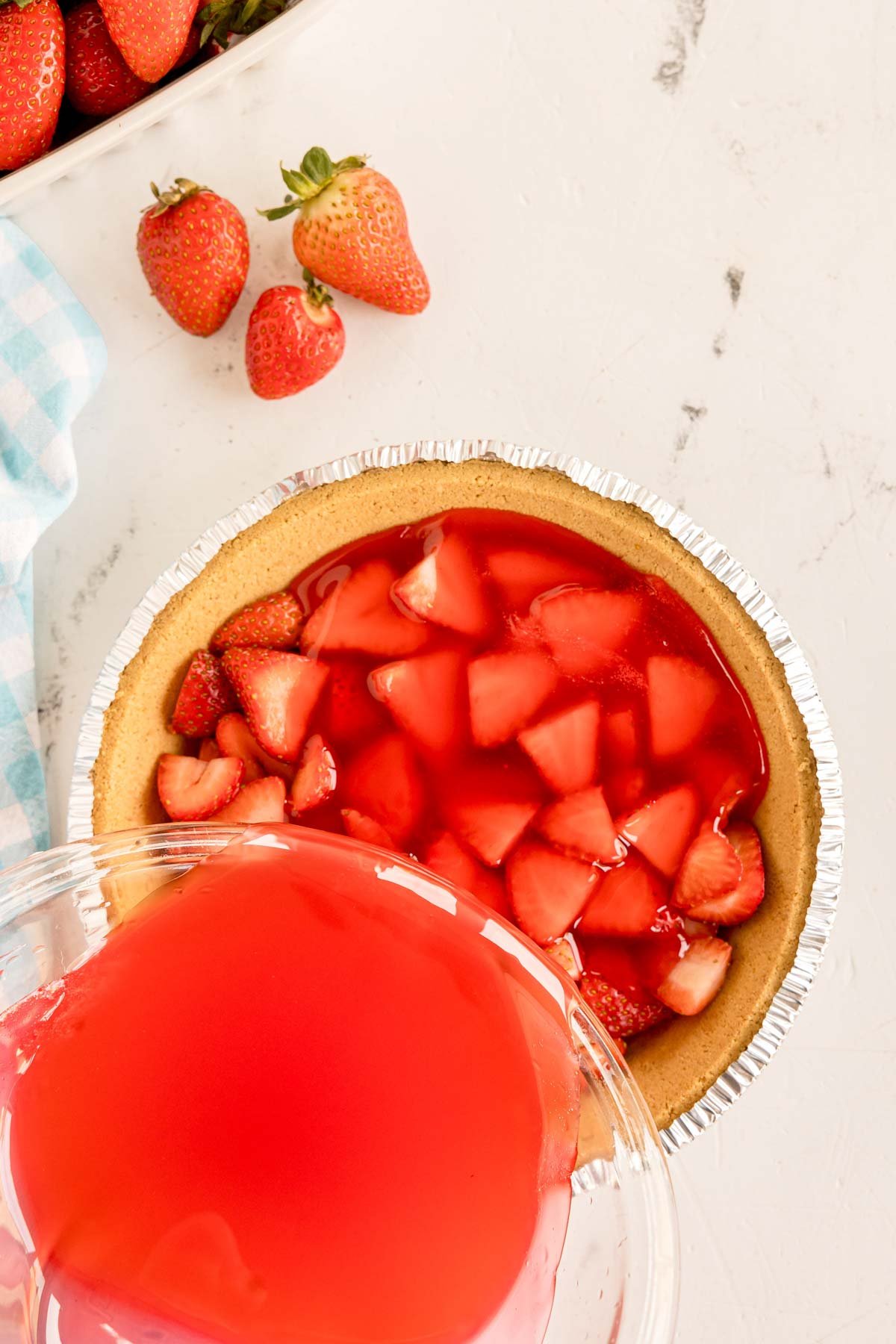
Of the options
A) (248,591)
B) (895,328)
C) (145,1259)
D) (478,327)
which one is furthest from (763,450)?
(145,1259)

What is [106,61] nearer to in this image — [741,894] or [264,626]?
[264,626]

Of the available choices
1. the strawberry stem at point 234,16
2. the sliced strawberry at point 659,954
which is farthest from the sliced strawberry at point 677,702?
the strawberry stem at point 234,16

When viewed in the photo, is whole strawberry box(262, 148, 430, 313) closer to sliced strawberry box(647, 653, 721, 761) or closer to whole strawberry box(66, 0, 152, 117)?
whole strawberry box(66, 0, 152, 117)

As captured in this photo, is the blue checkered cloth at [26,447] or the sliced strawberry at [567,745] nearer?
the sliced strawberry at [567,745]

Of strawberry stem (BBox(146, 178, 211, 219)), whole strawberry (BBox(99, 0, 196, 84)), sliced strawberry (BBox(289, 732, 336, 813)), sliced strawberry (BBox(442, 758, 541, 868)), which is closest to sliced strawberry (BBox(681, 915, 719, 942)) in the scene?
sliced strawberry (BBox(442, 758, 541, 868))

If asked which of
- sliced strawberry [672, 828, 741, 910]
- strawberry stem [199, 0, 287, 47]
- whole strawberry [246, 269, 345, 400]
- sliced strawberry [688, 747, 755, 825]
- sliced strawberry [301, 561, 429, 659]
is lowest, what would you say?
sliced strawberry [672, 828, 741, 910]

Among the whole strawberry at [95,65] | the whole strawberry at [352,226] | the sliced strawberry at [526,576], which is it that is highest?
the whole strawberry at [95,65]

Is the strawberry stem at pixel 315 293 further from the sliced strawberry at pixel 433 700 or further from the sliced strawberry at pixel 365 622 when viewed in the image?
the sliced strawberry at pixel 433 700
